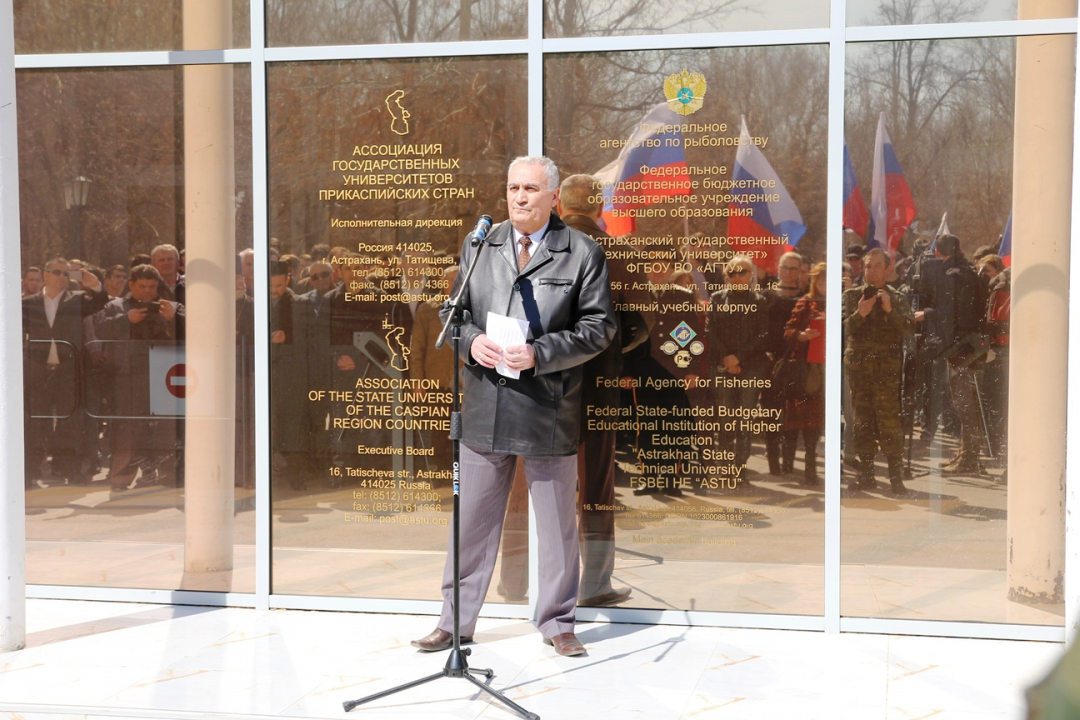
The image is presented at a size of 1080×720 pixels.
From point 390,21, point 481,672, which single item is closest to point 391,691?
point 481,672

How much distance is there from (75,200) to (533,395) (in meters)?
2.76

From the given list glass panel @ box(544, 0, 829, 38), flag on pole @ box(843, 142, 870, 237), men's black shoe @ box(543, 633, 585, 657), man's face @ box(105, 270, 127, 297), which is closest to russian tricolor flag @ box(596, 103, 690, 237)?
glass panel @ box(544, 0, 829, 38)

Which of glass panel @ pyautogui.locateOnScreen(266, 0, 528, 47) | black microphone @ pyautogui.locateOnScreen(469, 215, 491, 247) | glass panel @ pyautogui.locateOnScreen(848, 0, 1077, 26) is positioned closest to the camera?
black microphone @ pyautogui.locateOnScreen(469, 215, 491, 247)

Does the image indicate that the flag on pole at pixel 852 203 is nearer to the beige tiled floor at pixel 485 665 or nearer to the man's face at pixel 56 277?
the beige tiled floor at pixel 485 665

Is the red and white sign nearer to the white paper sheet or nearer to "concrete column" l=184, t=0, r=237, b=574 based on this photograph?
"concrete column" l=184, t=0, r=237, b=574

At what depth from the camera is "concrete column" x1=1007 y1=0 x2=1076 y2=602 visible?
199 inches

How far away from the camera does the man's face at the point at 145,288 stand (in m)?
5.76

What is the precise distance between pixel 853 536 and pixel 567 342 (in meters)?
1.75

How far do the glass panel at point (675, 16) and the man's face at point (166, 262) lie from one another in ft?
7.29

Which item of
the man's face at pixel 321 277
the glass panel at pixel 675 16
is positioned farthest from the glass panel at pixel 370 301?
the glass panel at pixel 675 16

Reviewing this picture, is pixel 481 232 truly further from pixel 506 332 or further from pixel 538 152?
pixel 538 152

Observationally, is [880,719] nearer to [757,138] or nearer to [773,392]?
[773,392]

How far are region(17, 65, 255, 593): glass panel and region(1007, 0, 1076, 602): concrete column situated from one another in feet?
12.3

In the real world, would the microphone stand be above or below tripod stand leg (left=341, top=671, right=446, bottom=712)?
above
